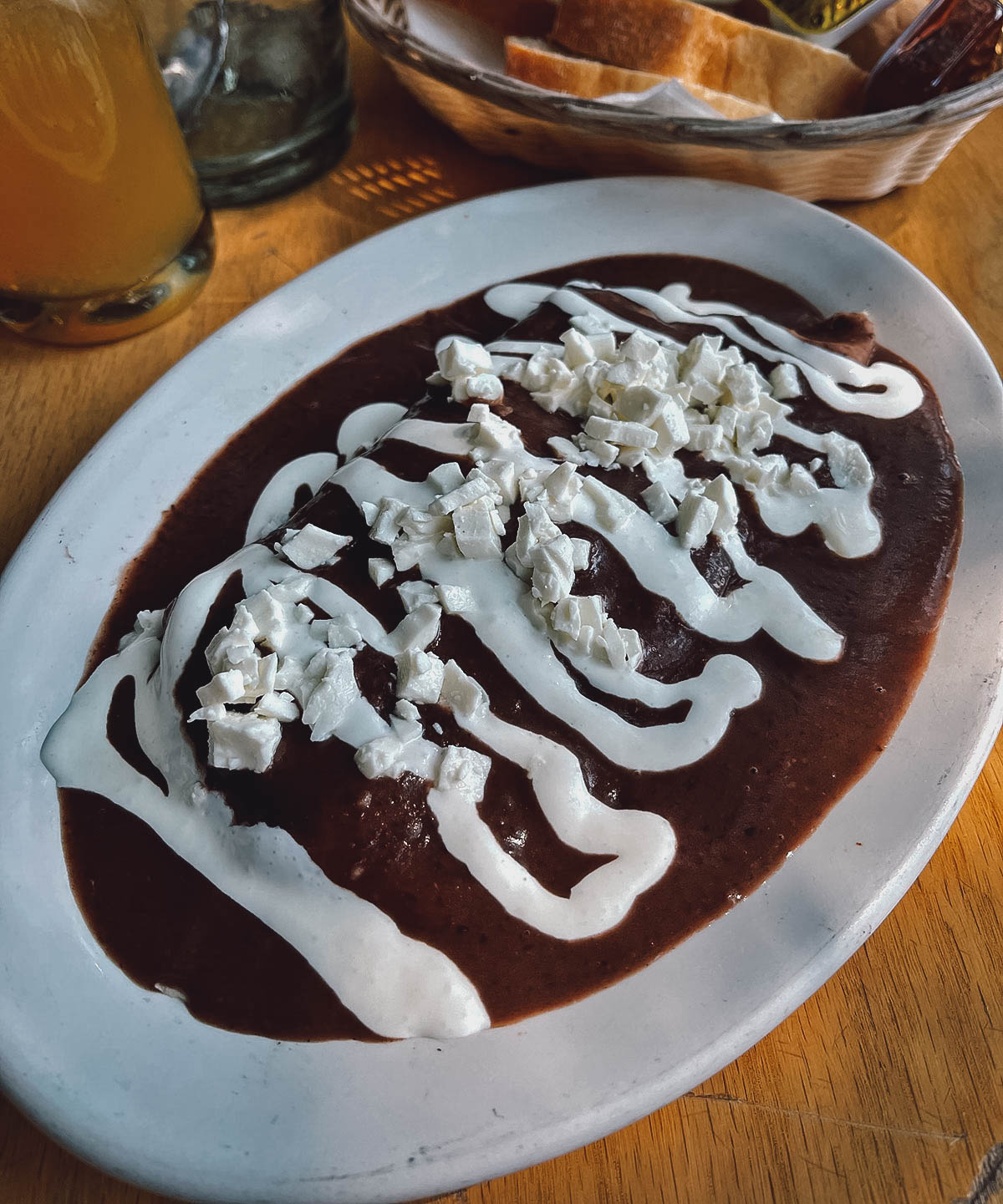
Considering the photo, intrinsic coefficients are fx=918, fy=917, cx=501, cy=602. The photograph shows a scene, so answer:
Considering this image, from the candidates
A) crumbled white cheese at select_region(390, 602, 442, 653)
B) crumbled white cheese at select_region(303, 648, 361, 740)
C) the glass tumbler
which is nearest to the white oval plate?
crumbled white cheese at select_region(303, 648, 361, 740)

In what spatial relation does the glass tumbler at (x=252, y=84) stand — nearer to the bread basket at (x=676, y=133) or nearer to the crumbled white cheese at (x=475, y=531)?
the bread basket at (x=676, y=133)

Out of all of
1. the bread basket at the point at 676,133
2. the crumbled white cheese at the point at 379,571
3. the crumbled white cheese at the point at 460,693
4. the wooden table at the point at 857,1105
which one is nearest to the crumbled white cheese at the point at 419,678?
the crumbled white cheese at the point at 460,693

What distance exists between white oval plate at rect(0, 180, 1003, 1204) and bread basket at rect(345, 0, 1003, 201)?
0.43 metres

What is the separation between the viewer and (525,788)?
43.8 inches

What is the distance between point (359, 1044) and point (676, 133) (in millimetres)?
1499

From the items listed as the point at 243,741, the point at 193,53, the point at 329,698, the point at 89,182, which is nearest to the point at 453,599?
the point at 329,698

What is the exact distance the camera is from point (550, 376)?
4.62ft

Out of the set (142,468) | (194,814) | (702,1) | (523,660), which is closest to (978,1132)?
(523,660)

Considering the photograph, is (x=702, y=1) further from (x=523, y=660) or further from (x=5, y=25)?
(x=523, y=660)

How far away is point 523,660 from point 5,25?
112cm

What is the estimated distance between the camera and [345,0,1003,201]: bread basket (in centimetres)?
158

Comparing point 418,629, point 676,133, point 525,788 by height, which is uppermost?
point 676,133

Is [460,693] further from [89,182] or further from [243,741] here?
[89,182]

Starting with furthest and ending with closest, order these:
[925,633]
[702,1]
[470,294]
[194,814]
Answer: [702,1] < [470,294] < [925,633] < [194,814]
